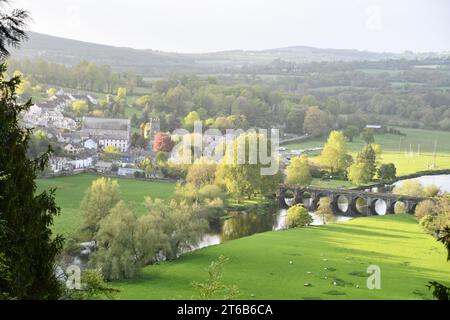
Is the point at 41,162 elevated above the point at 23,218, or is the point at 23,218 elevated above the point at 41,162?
the point at 41,162

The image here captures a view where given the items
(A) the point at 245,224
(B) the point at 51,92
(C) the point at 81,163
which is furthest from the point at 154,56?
(A) the point at 245,224

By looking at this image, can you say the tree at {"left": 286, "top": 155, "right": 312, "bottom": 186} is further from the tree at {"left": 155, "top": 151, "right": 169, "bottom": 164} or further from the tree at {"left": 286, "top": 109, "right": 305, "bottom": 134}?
the tree at {"left": 286, "top": 109, "right": 305, "bottom": 134}

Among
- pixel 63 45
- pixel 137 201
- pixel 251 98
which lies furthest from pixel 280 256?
pixel 63 45

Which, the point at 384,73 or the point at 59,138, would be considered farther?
the point at 384,73

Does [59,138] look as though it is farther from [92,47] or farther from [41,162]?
[92,47]

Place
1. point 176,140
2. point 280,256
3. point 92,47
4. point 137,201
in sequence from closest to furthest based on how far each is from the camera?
1. point 280,256
2. point 137,201
3. point 176,140
4. point 92,47

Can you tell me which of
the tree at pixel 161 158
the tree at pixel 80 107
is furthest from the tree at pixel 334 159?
the tree at pixel 80 107
